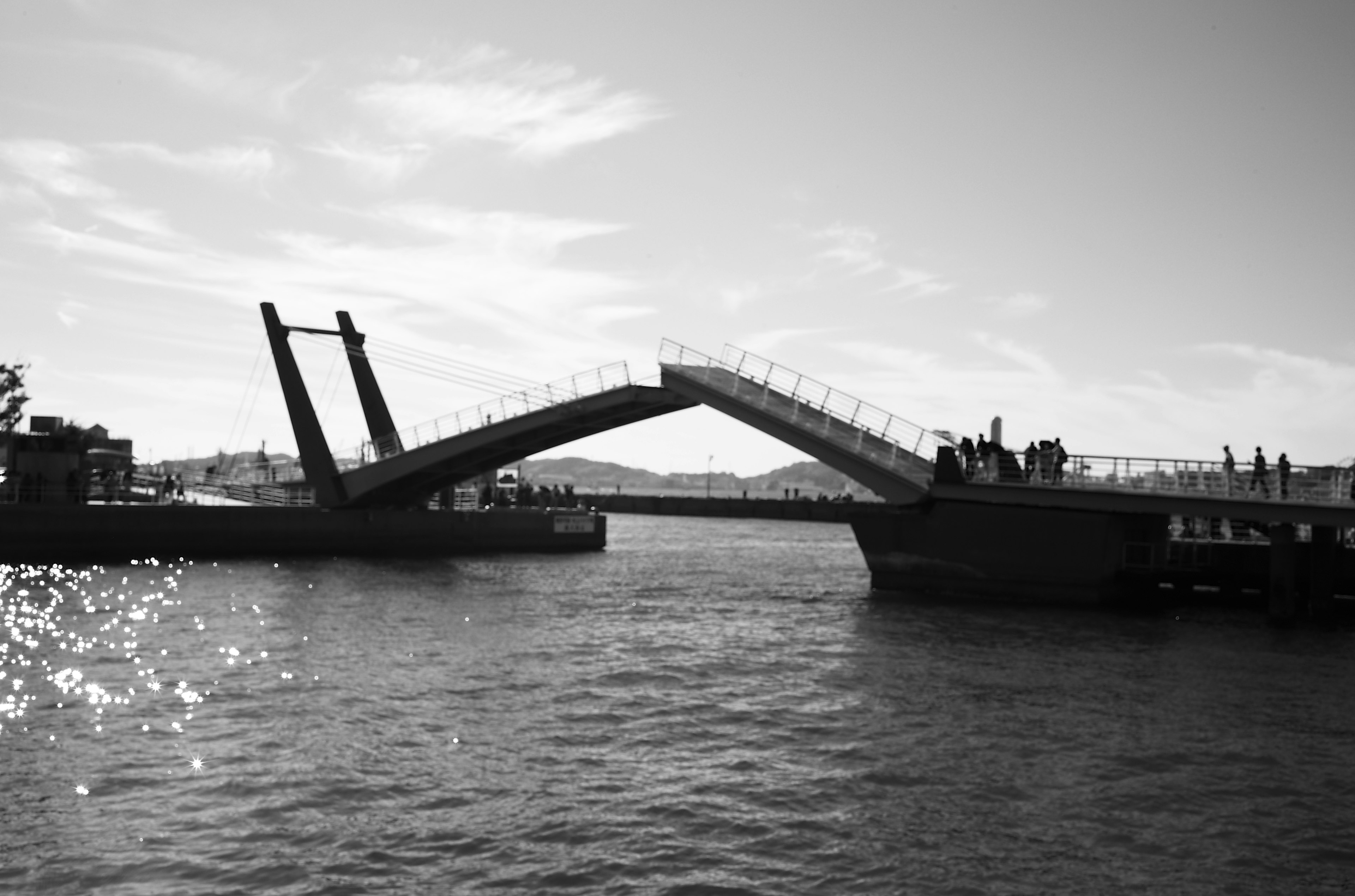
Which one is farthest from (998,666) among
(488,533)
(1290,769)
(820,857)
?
(488,533)

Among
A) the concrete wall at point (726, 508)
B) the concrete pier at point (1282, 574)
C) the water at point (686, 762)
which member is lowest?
the water at point (686, 762)

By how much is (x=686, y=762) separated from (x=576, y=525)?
38.0 metres

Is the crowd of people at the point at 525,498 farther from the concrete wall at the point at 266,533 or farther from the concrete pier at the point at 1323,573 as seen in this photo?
the concrete pier at the point at 1323,573

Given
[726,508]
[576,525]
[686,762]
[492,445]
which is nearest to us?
[686,762]

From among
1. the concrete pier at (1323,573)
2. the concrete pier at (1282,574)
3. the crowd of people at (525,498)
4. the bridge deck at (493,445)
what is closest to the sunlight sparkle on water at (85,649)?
the bridge deck at (493,445)

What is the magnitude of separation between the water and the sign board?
24.8 m

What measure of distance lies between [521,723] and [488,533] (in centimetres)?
3356

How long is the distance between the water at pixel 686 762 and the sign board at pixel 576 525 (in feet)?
81.3

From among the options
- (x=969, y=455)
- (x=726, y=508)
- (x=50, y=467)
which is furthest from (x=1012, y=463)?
(x=726, y=508)

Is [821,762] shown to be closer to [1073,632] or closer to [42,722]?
[42,722]

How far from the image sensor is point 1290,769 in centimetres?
1406

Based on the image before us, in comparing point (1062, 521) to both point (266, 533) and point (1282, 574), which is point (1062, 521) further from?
point (266, 533)

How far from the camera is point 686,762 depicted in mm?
13922

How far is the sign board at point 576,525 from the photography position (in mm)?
51094
